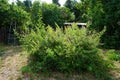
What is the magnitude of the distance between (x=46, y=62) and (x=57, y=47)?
1.57ft

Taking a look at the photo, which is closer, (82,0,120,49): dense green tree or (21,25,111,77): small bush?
(21,25,111,77): small bush

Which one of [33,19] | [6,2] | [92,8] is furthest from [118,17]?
[33,19]

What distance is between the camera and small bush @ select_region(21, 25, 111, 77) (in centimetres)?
583

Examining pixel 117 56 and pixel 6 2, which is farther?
pixel 6 2

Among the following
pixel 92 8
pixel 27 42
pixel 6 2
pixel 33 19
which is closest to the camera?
pixel 27 42

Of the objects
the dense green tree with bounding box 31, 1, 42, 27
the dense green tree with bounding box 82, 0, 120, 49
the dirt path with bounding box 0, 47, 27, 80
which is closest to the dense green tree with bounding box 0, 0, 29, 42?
the dense green tree with bounding box 31, 1, 42, 27

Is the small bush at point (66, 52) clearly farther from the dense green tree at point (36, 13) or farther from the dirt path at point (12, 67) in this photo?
the dense green tree at point (36, 13)

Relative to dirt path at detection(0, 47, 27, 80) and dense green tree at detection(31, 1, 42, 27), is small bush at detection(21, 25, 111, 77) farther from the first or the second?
dense green tree at detection(31, 1, 42, 27)

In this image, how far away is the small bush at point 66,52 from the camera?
583cm

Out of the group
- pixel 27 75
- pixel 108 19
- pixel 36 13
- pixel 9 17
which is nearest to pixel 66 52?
pixel 27 75

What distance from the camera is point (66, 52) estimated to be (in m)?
5.84

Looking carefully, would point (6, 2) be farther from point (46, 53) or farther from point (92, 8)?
point (46, 53)

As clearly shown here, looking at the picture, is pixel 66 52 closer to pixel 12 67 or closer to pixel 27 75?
pixel 27 75

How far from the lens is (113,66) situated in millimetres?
6234
